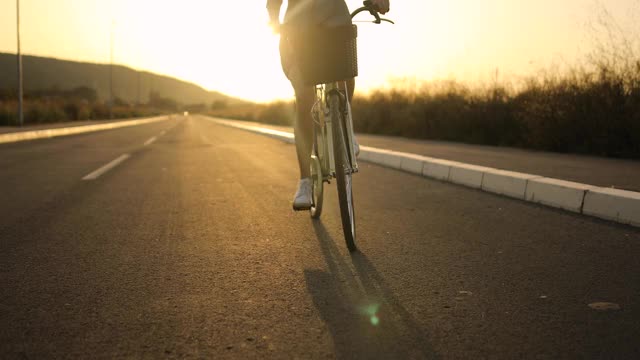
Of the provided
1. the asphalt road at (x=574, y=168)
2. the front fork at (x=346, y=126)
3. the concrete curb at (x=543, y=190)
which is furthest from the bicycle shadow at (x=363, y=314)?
the asphalt road at (x=574, y=168)

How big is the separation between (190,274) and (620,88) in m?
8.63

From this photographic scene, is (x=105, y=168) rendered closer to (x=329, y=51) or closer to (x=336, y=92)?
(x=336, y=92)

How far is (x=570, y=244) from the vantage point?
353cm

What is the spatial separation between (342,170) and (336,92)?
1.69 ft

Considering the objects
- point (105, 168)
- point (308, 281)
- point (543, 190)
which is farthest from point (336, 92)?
point (105, 168)

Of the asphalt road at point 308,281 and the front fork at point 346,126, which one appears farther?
the front fork at point 346,126

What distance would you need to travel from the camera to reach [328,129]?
138 inches

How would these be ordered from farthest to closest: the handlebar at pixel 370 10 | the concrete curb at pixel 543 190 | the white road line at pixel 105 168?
the white road line at pixel 105 168
the concrete curb at pixel 543 190
the handlebar at pixel 370 10

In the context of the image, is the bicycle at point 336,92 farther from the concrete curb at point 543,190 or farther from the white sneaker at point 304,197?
the concrete curb at point 543,190

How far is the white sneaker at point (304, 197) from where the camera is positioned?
4.01 m

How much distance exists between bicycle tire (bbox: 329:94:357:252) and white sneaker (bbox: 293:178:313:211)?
2.05 feet

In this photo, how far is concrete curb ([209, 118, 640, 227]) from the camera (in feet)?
14.1

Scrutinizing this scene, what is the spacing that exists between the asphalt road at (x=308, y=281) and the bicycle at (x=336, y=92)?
0.35m

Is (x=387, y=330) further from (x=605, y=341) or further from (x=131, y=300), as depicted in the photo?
(x=131, y=300)
